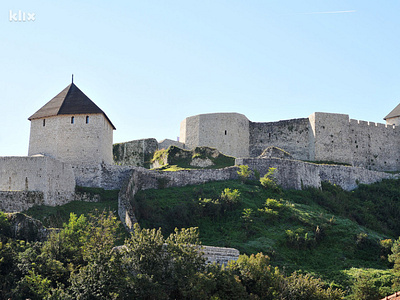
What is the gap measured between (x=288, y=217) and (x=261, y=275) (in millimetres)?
10455

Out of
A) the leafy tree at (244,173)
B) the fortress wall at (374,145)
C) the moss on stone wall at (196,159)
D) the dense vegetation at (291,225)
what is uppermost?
the fortress wall at (374,145)

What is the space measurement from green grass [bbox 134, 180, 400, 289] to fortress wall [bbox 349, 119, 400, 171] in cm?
1201

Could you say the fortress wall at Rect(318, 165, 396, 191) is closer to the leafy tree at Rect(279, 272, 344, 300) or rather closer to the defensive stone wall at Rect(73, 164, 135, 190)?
the defensive stone wall at Rect(73, 164, 135, 190)

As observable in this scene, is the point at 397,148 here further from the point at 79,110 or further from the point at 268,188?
the point at 79,110

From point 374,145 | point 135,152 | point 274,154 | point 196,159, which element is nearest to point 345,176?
point 274,154

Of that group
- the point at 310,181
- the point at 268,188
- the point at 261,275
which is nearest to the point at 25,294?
the point at 261,275

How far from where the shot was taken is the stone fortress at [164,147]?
1304 inches

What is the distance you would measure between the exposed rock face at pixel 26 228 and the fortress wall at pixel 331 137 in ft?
94.3

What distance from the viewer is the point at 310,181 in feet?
141

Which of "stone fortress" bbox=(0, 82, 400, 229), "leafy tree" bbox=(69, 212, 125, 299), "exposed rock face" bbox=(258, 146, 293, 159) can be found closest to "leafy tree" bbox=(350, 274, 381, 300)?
"leafy tree" bbox=(69, 212, 125, 299)

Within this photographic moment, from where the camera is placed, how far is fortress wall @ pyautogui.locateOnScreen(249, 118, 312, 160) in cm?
5238

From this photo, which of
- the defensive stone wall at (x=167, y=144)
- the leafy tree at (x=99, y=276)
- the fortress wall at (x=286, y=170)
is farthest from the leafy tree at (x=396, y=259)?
the defensive stone wall at (x=167, y=144)

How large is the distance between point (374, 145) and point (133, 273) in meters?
34.9

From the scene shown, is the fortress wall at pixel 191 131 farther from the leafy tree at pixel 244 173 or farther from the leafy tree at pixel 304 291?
the leafy tree at pixel 304 291
